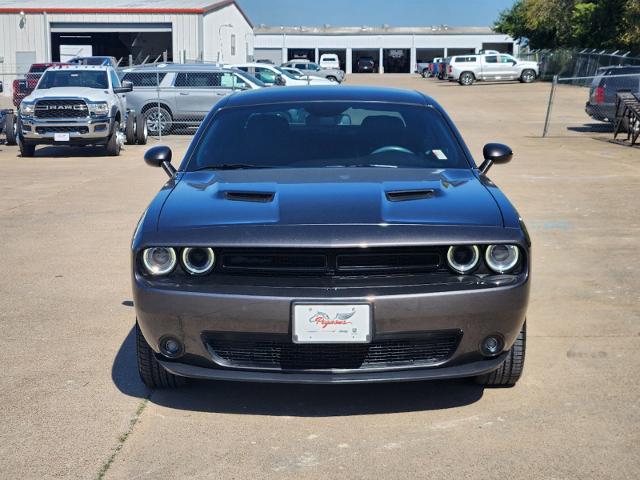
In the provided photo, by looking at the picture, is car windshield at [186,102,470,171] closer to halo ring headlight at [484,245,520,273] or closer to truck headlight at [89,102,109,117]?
halo ring headlight at [484,245,520,273]

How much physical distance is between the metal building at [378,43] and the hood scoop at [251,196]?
9390 cm

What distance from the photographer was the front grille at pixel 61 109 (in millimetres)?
18719

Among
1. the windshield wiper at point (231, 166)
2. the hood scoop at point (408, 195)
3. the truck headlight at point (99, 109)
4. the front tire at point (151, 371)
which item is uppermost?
the hood scoop at point (408, 195)

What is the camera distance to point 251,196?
4.86 metres

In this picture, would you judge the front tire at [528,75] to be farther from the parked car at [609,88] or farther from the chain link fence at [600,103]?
the parked car at [609,88]

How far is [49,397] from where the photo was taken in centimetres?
496

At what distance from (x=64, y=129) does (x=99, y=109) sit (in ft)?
2.54

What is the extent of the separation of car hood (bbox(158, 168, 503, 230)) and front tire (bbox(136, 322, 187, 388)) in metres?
0.67

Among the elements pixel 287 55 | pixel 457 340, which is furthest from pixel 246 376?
pixel 287 55

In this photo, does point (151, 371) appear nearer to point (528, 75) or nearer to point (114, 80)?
point (114, 80)

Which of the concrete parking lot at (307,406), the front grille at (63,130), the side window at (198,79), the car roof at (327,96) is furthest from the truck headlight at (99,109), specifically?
the car roof at (327,96)

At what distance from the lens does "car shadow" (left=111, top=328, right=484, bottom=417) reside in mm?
4781

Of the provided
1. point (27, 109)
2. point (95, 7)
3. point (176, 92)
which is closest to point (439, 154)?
point (27, 109)

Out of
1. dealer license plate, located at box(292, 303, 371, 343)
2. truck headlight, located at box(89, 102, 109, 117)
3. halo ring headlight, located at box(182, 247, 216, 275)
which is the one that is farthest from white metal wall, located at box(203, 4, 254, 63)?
dealer license plate, located at box(292, 303, 371, 343)
